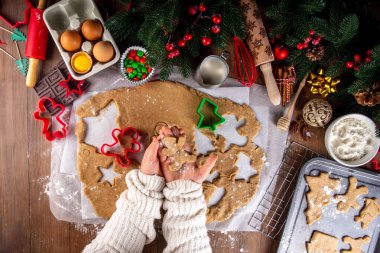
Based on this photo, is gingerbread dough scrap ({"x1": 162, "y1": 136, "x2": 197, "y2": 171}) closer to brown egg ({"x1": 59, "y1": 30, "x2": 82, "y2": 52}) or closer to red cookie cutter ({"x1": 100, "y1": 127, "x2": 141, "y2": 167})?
red cookie cutter ({"x1": 100, "y1": 127, "x2": 141, "y2": 167})

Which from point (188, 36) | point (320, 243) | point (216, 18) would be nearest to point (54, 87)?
point (188, 36)

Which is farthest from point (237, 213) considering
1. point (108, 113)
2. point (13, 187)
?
point (13, 187)

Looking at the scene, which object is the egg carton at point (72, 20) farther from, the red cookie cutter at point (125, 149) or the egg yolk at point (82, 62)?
the red cookie cutter at point (125, 149)

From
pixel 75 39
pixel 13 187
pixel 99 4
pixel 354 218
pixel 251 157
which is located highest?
pixel 99 4

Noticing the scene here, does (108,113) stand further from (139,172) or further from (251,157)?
(251,157)

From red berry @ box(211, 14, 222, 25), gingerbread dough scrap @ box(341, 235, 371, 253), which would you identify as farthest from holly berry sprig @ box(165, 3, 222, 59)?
gingerbread dough scrap @ box(341, 235, 371, 253)

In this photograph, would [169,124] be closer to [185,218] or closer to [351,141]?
[185,218]

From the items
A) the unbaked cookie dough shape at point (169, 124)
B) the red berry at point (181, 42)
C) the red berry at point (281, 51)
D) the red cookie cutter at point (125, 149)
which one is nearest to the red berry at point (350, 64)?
the red berry at point (281, 51)
